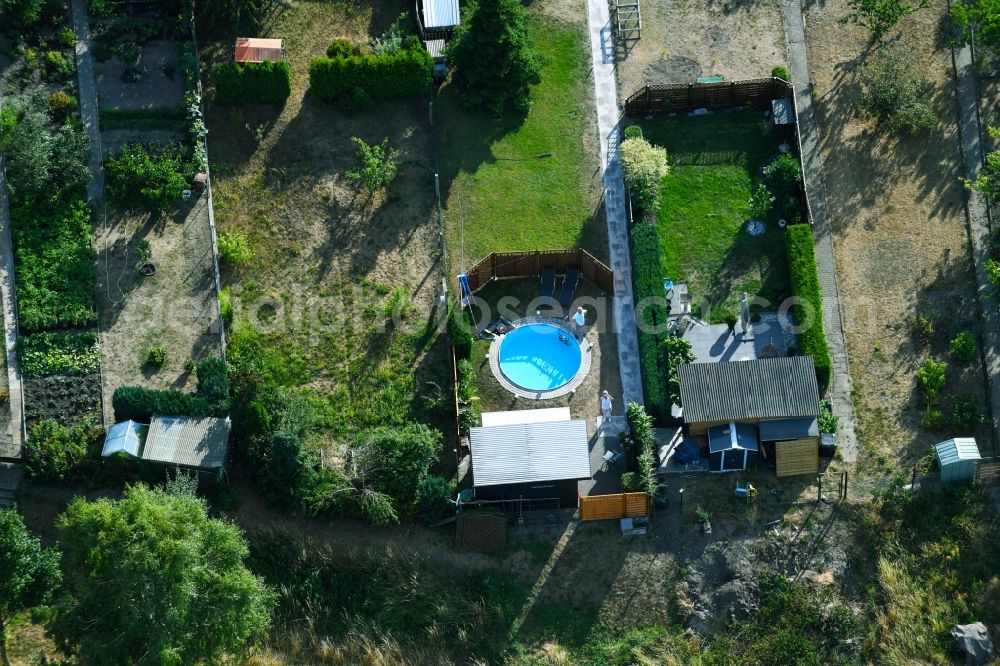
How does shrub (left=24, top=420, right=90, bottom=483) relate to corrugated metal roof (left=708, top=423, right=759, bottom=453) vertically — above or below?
above

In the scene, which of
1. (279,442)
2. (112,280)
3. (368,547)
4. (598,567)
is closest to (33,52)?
(112,280)

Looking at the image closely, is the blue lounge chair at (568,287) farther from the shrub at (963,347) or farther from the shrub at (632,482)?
the shrub at (963,347)

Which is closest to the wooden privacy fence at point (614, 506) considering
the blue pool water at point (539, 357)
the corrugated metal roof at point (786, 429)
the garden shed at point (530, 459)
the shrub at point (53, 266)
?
the garden shed at point (530, 459)

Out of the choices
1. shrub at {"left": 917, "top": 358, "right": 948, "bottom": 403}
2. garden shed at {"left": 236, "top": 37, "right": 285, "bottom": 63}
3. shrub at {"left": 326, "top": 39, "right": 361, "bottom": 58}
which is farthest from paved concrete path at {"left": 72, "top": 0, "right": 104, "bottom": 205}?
shrub at {"left": 917, "top": 358, "right": 948, "bottom": 403}

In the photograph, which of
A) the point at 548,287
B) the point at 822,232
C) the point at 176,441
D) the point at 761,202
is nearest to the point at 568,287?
the point at 548,287

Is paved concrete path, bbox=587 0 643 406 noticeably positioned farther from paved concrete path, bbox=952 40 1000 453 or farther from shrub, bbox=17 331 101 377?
shrub, bbox=17 331 101 377

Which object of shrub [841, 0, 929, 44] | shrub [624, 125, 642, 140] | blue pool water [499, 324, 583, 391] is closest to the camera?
blue pool water [499, 324, 583, 391]

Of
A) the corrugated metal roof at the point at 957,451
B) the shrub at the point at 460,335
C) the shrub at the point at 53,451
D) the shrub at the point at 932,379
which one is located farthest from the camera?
the shrub at the point at 932,379
